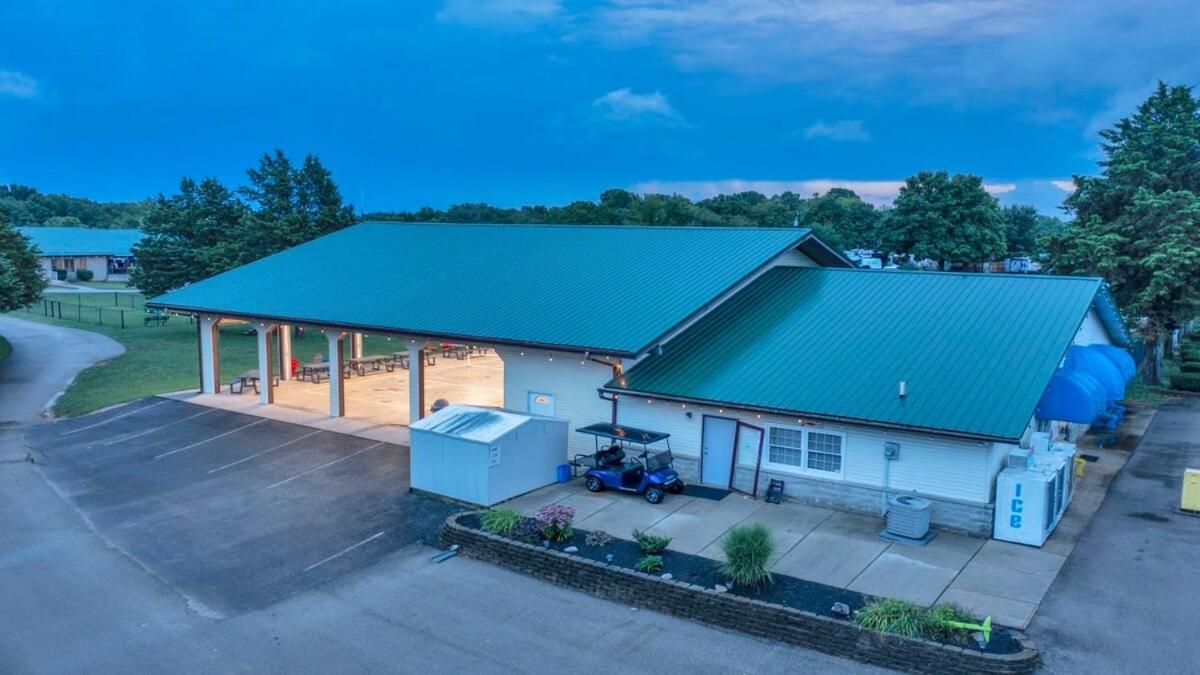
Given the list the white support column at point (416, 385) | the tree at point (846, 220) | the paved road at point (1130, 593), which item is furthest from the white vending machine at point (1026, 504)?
the tree at point (846, 220)

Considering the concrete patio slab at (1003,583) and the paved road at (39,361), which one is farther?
the paved road at (39,361)

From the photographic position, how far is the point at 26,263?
40.0m

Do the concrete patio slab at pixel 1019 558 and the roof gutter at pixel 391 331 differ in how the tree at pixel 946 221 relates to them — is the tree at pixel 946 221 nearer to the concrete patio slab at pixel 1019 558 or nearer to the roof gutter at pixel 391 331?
the roof gutter at pixel 391 331

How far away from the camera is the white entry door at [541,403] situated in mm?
22484

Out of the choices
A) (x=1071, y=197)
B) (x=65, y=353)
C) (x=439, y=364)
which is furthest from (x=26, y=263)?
(x=1071, y=197)

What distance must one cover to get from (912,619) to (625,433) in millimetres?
8644

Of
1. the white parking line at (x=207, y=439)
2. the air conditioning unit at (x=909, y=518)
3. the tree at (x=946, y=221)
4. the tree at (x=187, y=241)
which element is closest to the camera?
the air conditioning unit at (x=909, y=518)

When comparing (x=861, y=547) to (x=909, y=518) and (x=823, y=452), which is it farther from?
(x=823, y=452)

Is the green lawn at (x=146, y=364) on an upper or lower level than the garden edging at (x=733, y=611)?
upper

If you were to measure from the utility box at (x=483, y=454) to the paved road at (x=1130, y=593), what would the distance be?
1102cm

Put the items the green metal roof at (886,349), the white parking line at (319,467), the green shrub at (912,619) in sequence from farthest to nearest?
the white parking line at (319,467)
the green metal roof at (886,349)
the green shrub at (912,619)

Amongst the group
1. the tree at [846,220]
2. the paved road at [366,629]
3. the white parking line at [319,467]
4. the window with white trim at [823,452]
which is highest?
the tree at [846,220]

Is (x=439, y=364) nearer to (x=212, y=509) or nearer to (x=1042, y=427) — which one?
(x=212, y=509)

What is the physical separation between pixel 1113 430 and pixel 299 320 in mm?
26149
